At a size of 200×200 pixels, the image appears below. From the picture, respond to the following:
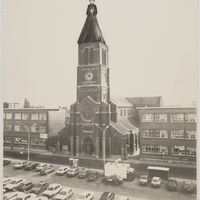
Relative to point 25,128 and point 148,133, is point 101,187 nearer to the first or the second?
point 148,133

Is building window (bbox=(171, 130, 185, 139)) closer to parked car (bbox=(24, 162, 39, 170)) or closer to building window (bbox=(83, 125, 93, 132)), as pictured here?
building window (bbox=(83, 125, 93, 132))

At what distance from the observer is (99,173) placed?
3691 mm

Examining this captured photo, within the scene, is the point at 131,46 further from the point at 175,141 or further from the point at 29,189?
the point at 29,189

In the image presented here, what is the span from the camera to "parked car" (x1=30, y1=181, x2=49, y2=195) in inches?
152

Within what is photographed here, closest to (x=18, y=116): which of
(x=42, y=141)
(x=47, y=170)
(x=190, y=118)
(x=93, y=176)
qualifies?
(x=42, y=141)

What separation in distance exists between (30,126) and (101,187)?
1334 millimetres

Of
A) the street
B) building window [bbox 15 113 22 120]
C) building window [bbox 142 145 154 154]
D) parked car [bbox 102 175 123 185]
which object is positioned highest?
building window [bbox 15 113 22 120]

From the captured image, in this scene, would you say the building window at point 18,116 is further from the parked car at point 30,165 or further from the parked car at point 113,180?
the parked car at point 113,180

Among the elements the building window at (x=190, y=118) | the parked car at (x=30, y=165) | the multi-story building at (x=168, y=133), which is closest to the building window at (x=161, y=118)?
the multi-story building at (x=168, y=133)

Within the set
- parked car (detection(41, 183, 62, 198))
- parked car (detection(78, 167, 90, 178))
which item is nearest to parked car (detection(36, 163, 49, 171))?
parked car (detection(41, 183, 62, 198))

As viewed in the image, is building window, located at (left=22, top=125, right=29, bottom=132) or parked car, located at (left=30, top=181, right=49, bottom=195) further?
building window, located at (left=22, top=125, right=29, bottom=132)

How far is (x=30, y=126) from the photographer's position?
13.8ft

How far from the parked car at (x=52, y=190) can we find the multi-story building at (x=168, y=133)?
3.71 feet

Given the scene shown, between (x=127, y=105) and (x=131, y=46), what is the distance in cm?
71
